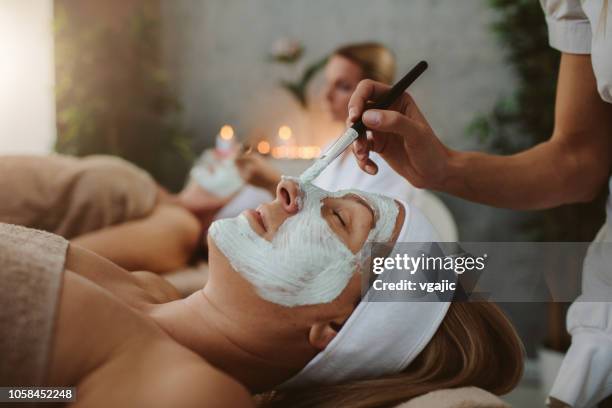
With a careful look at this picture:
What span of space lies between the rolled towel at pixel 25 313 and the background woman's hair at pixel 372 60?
6.82 feet

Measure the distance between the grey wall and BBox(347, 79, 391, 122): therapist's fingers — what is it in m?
2.48

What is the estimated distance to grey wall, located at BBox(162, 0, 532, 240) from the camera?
3.40m

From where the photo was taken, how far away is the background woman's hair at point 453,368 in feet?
2.99

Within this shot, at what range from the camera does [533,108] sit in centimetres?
291

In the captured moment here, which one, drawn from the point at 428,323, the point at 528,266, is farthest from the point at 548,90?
the point at 428,323

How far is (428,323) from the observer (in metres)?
0.93

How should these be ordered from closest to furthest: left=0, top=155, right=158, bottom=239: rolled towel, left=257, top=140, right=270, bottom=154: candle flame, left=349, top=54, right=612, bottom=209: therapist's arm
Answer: left=349, top=54, right=612, bottom=209: therapist's arm → left=0, top=155, right=158, bottom=239: rolled towel → left=257, top=140, right=270, bottom=154: candle flame

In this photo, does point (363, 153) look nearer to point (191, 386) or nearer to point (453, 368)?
point (453, 368)

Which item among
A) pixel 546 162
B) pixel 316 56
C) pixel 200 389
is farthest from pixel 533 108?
pixel 200 389

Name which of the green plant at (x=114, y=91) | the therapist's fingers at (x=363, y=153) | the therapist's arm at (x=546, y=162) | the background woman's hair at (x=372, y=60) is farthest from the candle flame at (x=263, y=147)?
the therapist's fingers at (x=363, y=153)

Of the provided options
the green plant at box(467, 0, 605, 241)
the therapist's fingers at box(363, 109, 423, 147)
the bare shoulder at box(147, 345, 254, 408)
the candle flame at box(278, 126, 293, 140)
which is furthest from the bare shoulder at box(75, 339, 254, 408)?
the candle flame at box(278, 126, 293, 140)

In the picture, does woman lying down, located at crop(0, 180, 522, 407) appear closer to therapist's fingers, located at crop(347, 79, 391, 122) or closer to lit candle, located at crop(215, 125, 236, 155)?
therapist's fingers, located at crop(347, 79, 391, 122)

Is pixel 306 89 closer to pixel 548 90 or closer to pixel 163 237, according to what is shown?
pixel 548 90

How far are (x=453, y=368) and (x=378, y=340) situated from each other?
16 cm
